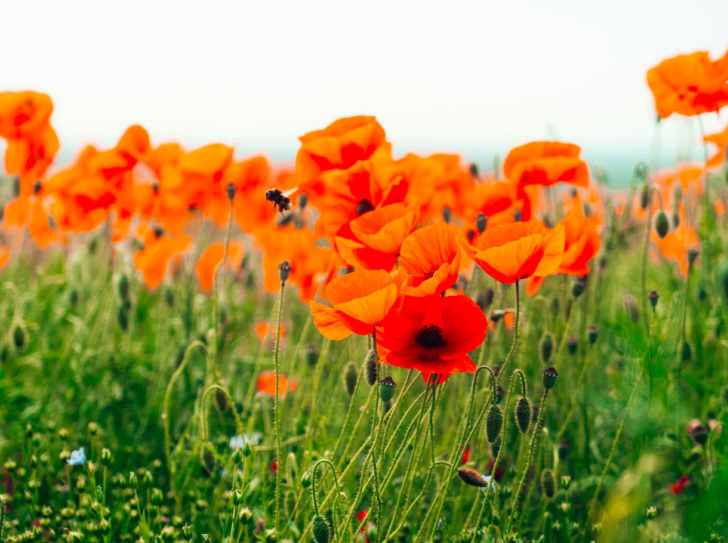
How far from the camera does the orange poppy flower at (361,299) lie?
1.23m

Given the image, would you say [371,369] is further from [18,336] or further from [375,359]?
[18,336]

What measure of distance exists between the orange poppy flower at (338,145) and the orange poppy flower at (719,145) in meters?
1.73

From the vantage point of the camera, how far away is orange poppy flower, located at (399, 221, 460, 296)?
1.36 metres

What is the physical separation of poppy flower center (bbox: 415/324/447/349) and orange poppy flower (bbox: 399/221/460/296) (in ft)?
0.31

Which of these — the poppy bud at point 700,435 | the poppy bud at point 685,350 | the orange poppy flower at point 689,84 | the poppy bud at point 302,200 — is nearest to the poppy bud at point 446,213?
the poppy bud at point 302,200

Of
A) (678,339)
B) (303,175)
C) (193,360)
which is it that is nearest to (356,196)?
(303,175)

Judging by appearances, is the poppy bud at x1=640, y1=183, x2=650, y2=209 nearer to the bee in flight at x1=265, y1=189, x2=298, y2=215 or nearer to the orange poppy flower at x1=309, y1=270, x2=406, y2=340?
the bee in flight at x1=265, y1=189, x2=298, y2=215

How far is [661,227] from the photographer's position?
2271 millimetres

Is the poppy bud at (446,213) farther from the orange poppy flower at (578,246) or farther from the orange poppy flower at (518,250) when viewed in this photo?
the orange poppy flower at (518,250)

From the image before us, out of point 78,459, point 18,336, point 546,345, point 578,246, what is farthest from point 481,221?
point 18,336

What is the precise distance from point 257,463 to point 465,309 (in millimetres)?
1335

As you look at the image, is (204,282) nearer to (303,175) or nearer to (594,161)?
(303,175)

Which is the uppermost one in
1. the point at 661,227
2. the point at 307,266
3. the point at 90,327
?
the point at 661,227

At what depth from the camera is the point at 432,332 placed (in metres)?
1.38
